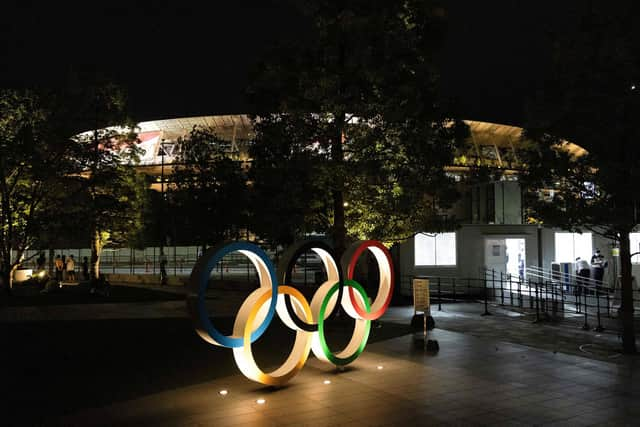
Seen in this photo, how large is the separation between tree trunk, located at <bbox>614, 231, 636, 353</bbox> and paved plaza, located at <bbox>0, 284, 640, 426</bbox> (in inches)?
15.6

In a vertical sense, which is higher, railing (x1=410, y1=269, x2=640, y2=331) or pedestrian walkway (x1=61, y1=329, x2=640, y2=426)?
railing (x1=410, y1=269, x2=640, y2=331)

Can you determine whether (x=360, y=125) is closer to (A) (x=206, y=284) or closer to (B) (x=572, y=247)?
(A) (x=206, y=284)

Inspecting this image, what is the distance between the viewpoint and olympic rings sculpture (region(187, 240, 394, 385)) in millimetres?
7582

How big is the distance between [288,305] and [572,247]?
2300 cm

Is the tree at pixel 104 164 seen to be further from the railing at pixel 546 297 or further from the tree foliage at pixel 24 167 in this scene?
the railing at pixel 546 297

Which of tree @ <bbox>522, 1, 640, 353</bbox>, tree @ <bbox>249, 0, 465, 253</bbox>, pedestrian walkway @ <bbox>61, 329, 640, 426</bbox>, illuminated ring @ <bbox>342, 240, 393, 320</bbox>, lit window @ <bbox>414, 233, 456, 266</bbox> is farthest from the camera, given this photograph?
lit window @ <bbox>414, 233, 456, 266</bbox>

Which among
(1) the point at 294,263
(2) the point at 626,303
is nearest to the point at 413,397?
(1) the point at 294,263

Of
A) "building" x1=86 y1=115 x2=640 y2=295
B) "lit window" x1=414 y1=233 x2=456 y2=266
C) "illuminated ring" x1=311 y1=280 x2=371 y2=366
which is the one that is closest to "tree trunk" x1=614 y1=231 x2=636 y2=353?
"illuminated ring" x1=311 y1=280 x2=371 y2=366

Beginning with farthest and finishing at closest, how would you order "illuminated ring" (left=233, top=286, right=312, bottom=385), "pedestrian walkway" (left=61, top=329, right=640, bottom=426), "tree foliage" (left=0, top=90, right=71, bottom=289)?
1. "tree foliage" (left=0, top=90, right=71, bottom=289)
2. "illuminated ring" (left=233, top=286, right=312, bottom=385)
3. "pedestrian walkway" (left=61, top=329, right=640, bottom=426)

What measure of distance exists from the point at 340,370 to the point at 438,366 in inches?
73.6

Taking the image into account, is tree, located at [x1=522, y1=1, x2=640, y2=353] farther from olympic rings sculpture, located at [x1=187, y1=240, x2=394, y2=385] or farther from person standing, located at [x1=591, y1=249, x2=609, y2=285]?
person standing, located at [x1=591, y1=249, x2=609, y2=285]

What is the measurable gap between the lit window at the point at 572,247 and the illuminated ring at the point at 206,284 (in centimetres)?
2254

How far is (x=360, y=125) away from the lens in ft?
48.8

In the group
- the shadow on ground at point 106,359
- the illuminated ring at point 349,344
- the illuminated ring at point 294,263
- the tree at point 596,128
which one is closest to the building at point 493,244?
the tree at point 596,128
